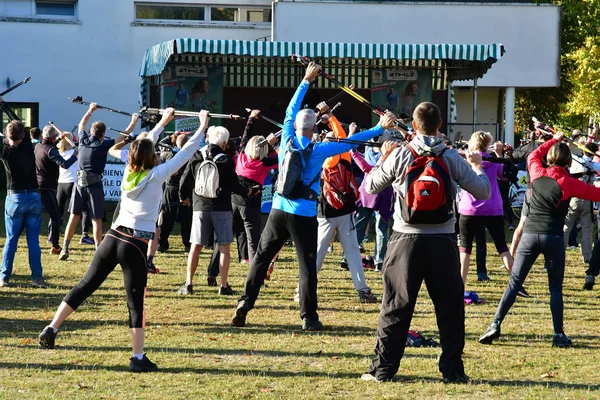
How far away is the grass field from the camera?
6.39 metres

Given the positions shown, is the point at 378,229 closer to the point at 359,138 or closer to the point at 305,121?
the point at 305,121

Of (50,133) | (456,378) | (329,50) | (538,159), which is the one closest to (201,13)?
(329,50)

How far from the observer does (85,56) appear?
25.3 metres

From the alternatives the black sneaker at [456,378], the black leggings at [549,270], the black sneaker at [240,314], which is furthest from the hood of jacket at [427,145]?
the black sneaker at [240,314]

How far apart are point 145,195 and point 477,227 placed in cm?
505

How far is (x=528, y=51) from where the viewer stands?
26.1m

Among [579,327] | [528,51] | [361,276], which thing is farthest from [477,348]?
[528,51]

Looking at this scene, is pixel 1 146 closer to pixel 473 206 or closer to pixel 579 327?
pixel 473 206

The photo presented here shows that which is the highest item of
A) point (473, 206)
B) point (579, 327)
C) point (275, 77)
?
point (275, 77)

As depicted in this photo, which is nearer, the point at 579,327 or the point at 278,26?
the point at 579,327

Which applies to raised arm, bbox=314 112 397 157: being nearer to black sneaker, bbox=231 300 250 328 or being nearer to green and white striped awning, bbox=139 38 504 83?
black sneaker, bbox=231 300 250 328

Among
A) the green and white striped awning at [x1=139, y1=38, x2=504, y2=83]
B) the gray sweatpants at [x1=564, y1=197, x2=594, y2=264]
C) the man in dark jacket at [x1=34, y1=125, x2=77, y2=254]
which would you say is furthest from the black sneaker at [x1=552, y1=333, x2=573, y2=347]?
the green and white striped awning at [x1=139, y1=38, x2=504, y2=83]

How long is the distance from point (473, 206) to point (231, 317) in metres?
3.35

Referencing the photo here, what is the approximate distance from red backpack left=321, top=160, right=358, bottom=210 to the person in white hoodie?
292 cm
